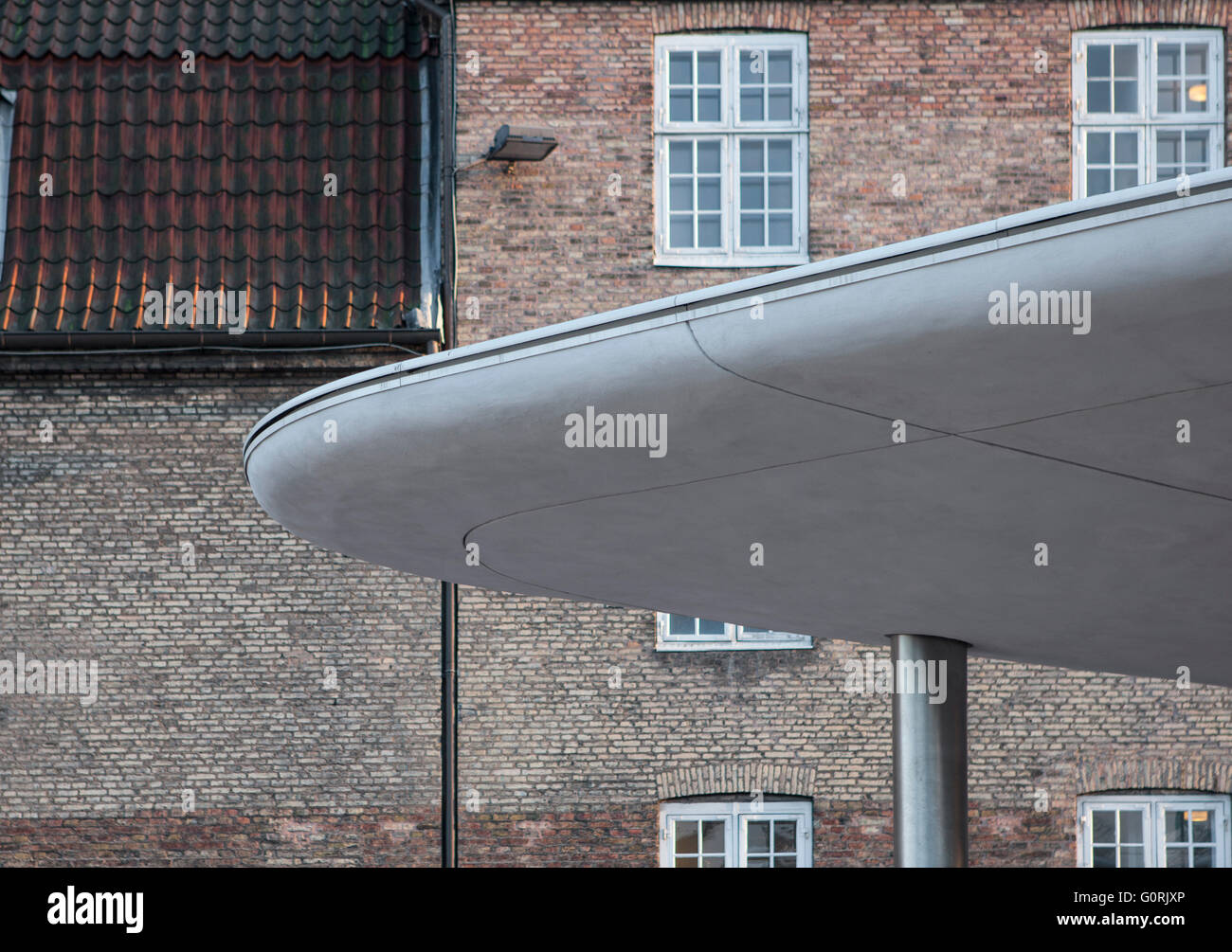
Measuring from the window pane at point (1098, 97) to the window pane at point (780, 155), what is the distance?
2.97 metres

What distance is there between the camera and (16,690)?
45.8ft

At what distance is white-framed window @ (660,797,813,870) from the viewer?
1390cm

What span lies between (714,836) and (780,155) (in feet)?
21.9

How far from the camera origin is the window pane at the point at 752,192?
14.7 m

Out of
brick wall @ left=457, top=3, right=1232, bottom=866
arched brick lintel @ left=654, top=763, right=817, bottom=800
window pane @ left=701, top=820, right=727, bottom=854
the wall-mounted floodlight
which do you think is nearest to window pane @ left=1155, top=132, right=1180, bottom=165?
brick wall @ left=457, top=3, right=1232, bottom=866

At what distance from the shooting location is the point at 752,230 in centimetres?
1462

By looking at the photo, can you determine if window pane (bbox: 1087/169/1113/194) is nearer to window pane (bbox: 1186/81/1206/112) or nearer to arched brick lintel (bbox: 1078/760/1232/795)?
window pane (bbox: 1186/81/1206/112)

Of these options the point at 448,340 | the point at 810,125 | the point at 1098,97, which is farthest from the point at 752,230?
the point at 1098,97

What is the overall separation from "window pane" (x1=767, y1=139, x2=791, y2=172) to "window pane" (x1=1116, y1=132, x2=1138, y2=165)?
3228 millimetres

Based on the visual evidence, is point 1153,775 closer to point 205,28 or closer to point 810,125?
point 810,125

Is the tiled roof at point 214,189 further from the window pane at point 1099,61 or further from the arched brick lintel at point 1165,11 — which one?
the arched brick lintel at point 1165,11

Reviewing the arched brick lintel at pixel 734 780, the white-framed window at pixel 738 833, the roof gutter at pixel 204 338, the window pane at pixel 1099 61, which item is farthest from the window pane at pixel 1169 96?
the white-framed window at pixel 738 833
